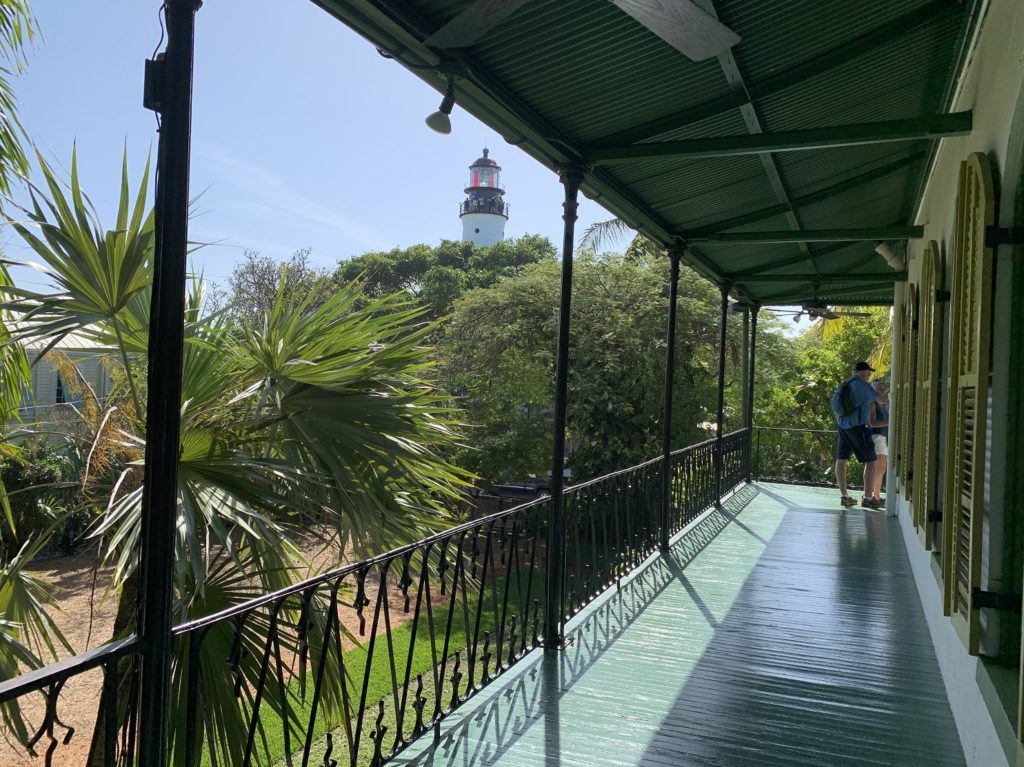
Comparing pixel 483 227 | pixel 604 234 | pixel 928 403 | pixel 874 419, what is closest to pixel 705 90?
pixel 928 403

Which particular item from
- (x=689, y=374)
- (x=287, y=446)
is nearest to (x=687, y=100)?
(x=287, y=446)

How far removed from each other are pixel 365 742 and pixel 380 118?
56.2 feet

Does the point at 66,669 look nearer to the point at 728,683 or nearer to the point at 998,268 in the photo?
the point at 998,268

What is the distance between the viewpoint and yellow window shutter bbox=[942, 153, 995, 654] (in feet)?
7.38

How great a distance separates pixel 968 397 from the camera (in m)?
2.67

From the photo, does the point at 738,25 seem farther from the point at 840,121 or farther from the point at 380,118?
the point at 380,118

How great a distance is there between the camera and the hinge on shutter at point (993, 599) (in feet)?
7.25

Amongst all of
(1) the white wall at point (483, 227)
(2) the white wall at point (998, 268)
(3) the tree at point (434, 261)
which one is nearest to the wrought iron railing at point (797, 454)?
(2) the white wall at point (998, 268)

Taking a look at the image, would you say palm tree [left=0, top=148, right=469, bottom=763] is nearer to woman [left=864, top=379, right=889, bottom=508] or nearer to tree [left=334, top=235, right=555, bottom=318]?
woman [left=864, top=379, right=889, bottom=508]

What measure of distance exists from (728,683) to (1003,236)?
2507 millimetres

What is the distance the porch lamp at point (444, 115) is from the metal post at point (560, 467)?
1.36 meters

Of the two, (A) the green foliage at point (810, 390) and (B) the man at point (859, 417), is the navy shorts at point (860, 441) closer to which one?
(B) the man at point (859, 417)

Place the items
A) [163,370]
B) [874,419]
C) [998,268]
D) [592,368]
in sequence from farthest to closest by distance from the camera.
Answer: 1. [592,368]
2. [874,419]
3. [998,268]
4. [163,370]

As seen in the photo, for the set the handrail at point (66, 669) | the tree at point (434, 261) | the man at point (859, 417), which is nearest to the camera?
the handrail at point (66, 669)
